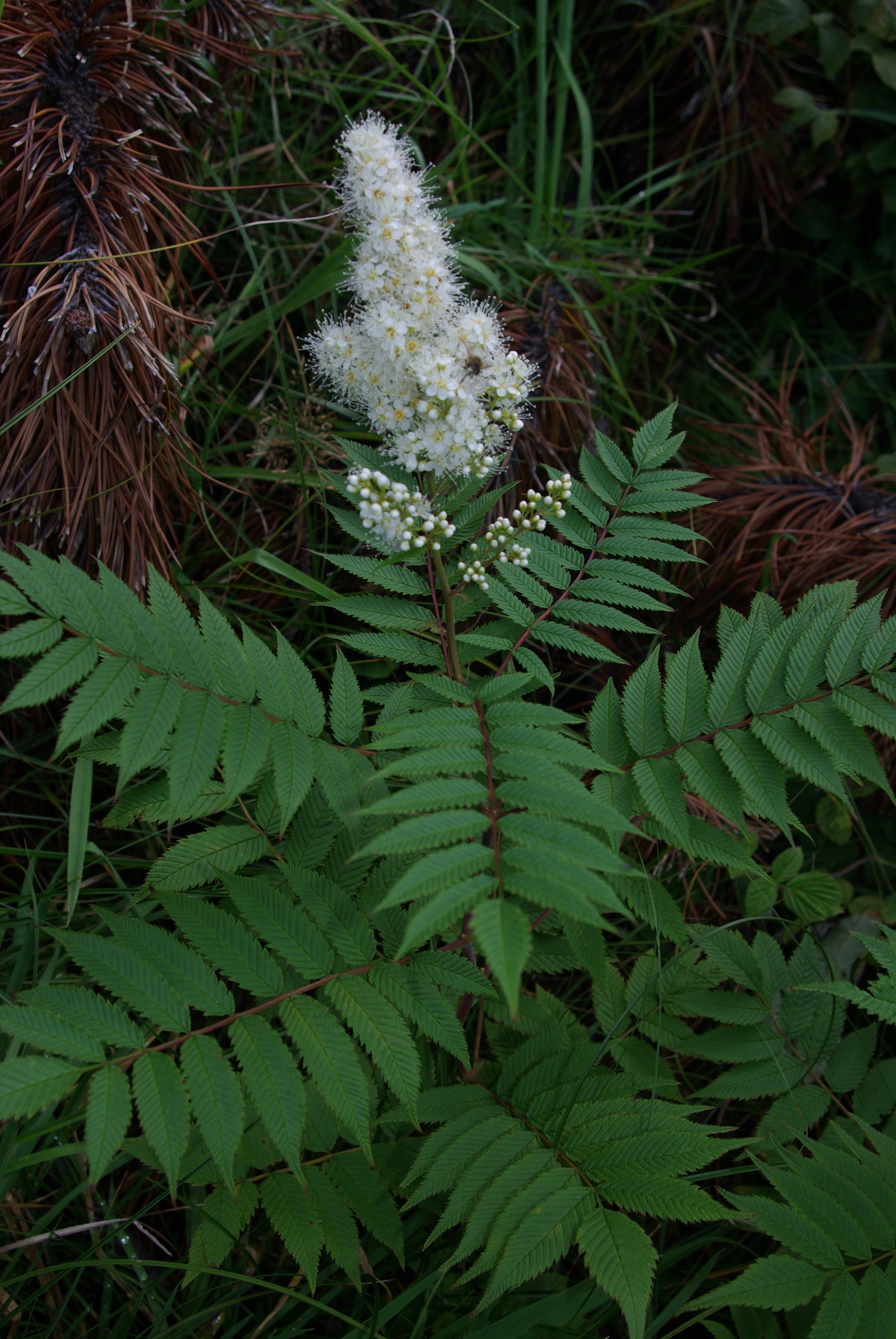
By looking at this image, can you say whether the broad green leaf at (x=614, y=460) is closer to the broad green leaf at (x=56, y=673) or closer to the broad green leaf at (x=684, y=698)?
the broad green leaf at (x=684, y=698)

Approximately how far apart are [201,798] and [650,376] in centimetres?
254

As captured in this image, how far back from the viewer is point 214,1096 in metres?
1.23

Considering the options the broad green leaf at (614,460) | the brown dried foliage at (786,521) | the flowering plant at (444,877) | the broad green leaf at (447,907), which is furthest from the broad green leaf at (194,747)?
the brown dried foliage at (786,521)

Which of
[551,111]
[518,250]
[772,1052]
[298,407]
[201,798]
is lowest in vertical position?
[772,1052]

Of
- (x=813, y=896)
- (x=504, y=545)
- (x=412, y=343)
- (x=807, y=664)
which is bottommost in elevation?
(x=813, y=896)

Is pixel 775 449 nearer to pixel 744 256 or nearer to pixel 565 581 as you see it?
pixel 744 256

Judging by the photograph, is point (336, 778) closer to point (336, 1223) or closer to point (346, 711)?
point (346, 711)

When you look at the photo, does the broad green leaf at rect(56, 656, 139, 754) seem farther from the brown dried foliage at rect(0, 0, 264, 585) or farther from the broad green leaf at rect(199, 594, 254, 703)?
the brown dried foliage at rect(0, 0, 264, 585)

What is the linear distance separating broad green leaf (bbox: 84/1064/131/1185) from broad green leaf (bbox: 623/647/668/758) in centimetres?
103

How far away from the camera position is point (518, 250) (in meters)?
3.00

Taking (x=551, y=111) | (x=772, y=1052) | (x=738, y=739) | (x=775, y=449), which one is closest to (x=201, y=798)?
(x=738, y=739)

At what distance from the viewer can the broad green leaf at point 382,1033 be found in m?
1.30

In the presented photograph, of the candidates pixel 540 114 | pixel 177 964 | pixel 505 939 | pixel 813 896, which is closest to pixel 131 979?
pixel 177 964

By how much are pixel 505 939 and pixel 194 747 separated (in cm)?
63
